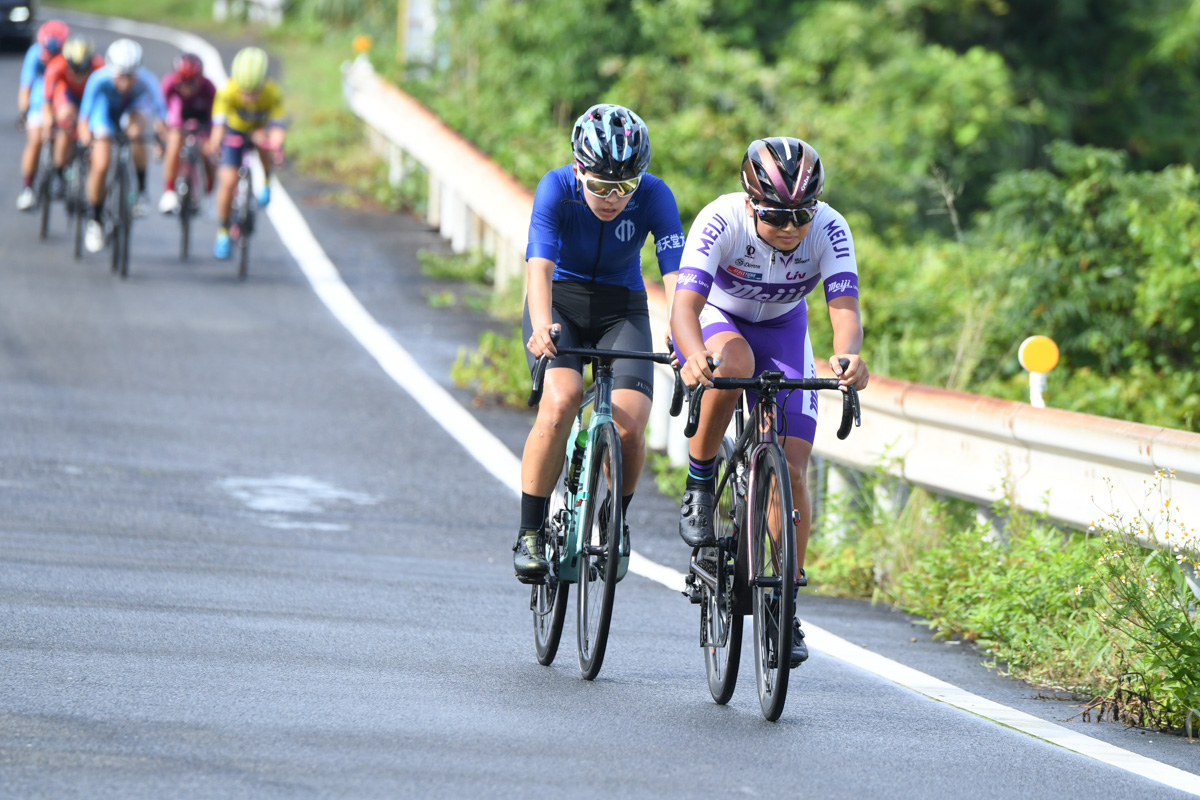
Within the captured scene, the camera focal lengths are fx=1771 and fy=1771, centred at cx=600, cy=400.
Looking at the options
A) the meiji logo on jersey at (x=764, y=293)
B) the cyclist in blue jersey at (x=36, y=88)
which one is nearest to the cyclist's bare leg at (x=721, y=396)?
the meiji logo on jersey at (x=764, y=293)

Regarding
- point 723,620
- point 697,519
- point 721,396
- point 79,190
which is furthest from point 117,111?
point 723,620

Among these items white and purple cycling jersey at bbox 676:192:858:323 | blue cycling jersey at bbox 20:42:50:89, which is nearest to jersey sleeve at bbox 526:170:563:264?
white and purple cycling jersey at bbox 676:192:858:323

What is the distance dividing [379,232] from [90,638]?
13422 mm

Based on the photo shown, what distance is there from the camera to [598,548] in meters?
6.32

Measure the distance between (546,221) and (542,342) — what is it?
635 mm

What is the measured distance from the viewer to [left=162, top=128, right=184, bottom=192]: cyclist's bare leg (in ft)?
55.7

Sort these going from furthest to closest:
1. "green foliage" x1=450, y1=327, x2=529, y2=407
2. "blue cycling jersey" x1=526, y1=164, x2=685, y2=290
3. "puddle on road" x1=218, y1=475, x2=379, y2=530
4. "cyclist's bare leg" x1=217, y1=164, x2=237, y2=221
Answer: "cyclist's bare leg" x1=217, y1=164, x2=237, y2=221 → "green foliage" x1=450, y1=327, x2=529, y2=407 → "puddle on road" x1=218, y1=475, x2=379, y2=530 → "blue cycling jersey" x1=526, y1=164, x2=685, y2=290

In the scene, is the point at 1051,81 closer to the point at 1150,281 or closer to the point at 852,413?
the point at 1150,281

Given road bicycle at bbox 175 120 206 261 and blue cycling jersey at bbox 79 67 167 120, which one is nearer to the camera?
blue cycling jersey at bbox 79 67 167 120

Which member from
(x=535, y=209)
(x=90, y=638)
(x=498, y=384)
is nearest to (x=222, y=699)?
(x=90, y=638)

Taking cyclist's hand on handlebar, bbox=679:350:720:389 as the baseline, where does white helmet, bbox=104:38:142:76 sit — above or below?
above

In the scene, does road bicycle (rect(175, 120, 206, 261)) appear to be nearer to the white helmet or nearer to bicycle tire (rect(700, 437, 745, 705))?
the white helmet

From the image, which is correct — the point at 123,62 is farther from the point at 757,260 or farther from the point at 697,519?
the point at 697,519

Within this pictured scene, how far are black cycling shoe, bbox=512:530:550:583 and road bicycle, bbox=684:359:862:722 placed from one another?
0.59 m
